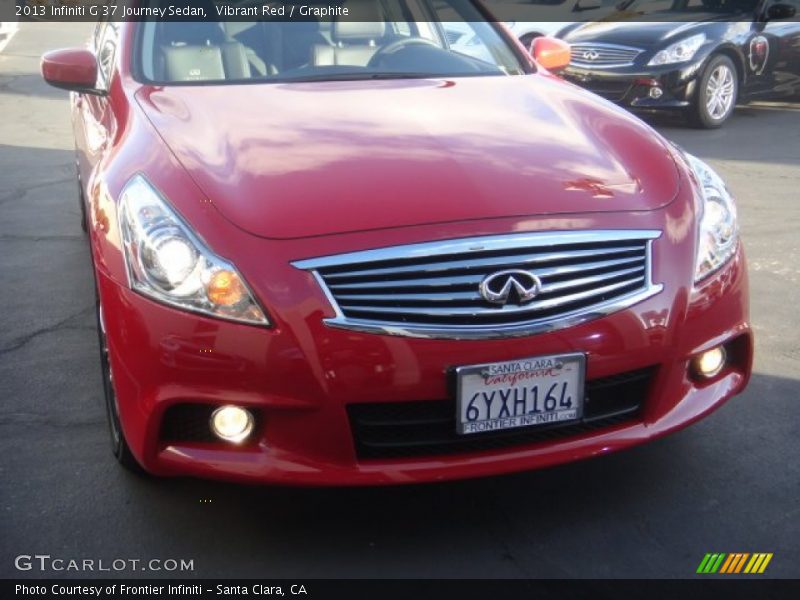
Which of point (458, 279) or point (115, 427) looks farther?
point (115, 427)

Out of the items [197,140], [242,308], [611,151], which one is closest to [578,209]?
[611,151]

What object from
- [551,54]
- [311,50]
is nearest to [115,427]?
[311,50]

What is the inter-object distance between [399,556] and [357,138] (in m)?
1.20

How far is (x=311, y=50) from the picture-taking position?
4082mm

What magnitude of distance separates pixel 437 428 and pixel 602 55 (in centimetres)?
732

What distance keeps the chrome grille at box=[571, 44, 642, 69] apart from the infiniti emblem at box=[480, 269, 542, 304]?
274 inches

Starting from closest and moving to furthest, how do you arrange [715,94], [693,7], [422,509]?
[422,509], [715,94], [693,7]

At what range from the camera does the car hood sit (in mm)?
Answer: 9222

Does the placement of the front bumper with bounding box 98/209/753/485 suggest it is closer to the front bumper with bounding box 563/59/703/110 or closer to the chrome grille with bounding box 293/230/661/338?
the chrome grille with bounding box 293/230/661/338

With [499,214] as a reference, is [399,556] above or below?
below

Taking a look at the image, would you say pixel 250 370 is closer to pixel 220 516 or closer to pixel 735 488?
pixel 220 516

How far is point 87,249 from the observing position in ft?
18.4

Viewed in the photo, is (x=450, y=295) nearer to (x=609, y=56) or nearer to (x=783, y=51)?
(x=609, y=56)

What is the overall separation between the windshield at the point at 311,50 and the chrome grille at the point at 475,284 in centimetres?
146
